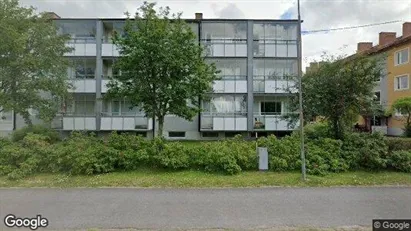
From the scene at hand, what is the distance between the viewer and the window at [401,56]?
1176 inches

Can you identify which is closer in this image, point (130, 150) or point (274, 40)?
point (130, 150)

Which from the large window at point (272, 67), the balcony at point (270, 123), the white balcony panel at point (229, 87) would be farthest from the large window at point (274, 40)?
the balcony at point (270, 123)

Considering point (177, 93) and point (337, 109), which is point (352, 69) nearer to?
point (337, 109)

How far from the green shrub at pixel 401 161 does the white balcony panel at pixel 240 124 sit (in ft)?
45.5

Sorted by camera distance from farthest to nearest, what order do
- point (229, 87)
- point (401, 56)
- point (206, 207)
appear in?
point (401, 56)
point (229, 87)
point (206, 207)

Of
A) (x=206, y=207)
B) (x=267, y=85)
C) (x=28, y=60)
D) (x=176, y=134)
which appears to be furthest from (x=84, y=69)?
(x=206, y=207)

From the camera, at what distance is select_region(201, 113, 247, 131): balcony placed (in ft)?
76.2

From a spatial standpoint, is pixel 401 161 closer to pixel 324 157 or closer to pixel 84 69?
pixel 324 157

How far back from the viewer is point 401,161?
32.0ft

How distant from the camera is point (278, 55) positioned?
79.7 feet

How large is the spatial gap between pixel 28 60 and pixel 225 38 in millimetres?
15475

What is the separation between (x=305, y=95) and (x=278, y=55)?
1231cm

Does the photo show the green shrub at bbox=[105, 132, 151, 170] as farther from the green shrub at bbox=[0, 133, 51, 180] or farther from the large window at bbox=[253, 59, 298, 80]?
the large window at bbox=[253, 59, 298, 80]

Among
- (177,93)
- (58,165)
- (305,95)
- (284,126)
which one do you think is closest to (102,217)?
(58,165)
